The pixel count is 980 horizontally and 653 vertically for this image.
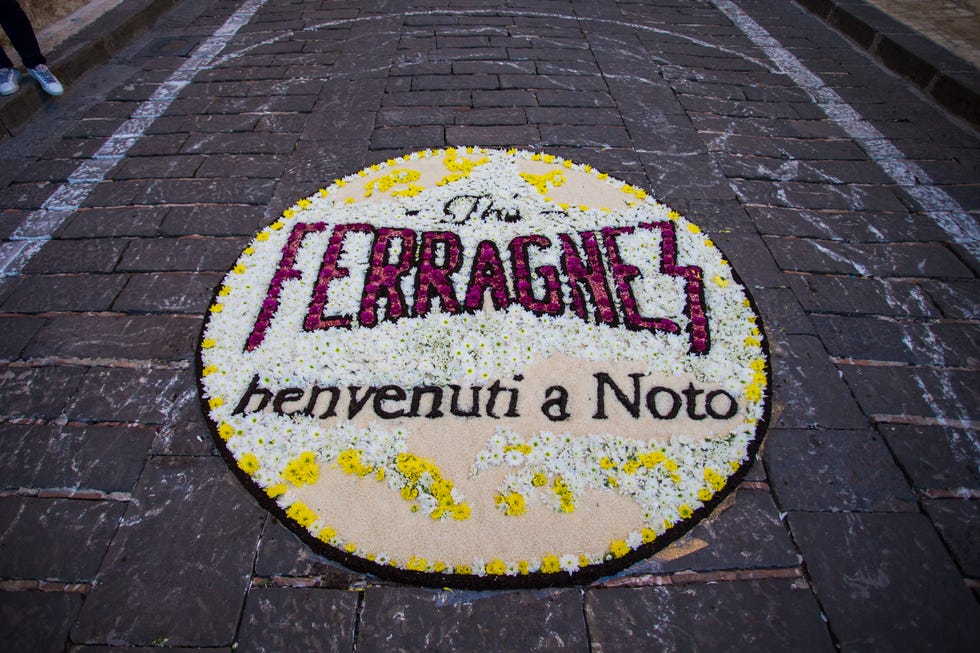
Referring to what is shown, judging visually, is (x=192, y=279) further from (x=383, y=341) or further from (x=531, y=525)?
(x=531, y=525)

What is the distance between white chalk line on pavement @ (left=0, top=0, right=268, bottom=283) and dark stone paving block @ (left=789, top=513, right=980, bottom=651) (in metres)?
4.19

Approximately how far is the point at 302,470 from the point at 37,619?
0.94 m

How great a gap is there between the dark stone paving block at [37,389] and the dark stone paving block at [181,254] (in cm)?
73

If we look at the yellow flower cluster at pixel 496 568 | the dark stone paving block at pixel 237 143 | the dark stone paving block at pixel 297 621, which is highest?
the dark stone paving block at pixel 237 143

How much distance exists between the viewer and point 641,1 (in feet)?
20.7

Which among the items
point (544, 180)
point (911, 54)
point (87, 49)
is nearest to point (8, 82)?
point (87, 49)

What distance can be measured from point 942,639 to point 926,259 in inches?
87.8

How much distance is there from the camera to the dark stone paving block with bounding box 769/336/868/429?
236 centimetres

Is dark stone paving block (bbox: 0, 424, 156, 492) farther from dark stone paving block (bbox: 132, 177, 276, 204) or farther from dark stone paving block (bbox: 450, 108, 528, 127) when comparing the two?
dark stone paving block (bbox: 450, 108, 528, 127)

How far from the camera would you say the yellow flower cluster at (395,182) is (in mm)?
3496

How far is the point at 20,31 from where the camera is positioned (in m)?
4.13

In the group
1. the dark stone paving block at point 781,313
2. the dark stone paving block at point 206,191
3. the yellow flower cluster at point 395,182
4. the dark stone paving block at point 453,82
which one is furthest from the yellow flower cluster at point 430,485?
the dark stone paving block at point 453,82

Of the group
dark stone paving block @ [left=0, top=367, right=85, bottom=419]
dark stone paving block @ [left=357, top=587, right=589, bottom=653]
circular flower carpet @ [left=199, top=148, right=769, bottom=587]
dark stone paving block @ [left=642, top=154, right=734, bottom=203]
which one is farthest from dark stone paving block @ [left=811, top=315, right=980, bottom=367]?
dark stone paving block @ [left=0, top=367, right=85, bottom=419]

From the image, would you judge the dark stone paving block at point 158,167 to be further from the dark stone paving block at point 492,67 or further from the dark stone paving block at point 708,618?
the dark stone paving block at point 708,618
